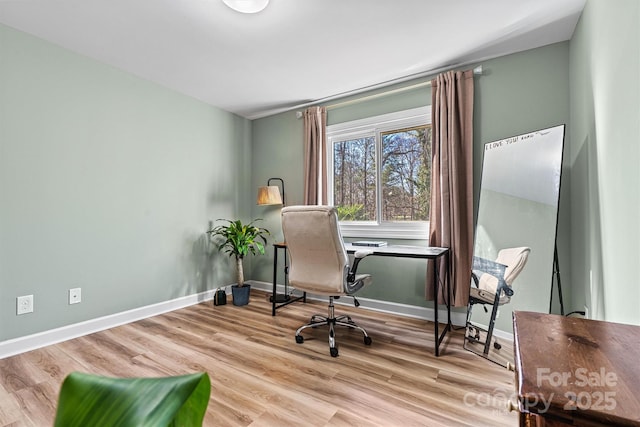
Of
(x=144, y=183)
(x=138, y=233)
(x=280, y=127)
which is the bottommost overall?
(x=138, y=233)

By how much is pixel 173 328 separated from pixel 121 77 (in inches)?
91.8

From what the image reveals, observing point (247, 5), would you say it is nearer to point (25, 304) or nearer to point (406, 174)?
point (406, 174)

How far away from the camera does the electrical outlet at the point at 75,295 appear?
2.41m

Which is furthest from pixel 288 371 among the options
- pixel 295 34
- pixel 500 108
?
pixel 500 108

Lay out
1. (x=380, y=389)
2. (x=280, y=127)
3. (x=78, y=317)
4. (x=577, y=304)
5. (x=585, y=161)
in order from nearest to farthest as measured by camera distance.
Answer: (x=380, y=389) < (x=585, y=161) < (x=577, y=304) < (x=78, y=317) < (x=280, y=127)

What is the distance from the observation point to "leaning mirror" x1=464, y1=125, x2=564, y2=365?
1933mm

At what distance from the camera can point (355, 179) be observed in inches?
133

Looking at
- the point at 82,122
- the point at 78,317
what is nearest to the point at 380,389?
the point at 78,317

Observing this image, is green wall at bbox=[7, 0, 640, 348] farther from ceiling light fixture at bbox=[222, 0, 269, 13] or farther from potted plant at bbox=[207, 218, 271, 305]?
ceiling light fixture at bbox=[222, 0, 269, 13]

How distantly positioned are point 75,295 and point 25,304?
11.8 inches

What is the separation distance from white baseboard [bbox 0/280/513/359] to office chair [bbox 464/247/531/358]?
14 centimetres

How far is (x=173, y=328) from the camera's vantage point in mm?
2600

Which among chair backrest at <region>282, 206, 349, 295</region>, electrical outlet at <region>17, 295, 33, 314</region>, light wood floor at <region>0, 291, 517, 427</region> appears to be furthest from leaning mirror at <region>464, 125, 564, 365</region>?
electrical outlet at <region>17, 295, 33, 314</region>

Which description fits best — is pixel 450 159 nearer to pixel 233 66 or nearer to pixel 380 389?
pixel 380 389
